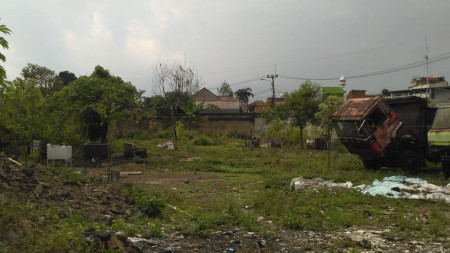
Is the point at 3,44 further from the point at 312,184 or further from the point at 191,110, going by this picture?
the point at 191,110

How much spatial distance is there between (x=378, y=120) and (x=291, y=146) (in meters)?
12.4

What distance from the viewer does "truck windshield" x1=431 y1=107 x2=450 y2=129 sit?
36.3 feet

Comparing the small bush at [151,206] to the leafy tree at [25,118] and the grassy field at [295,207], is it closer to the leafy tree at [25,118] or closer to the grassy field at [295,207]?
the grassy field at [295,207]

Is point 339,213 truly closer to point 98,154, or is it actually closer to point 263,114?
point 98,154

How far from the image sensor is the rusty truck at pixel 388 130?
12.4 meters

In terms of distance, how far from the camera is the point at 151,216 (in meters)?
→ 6.63

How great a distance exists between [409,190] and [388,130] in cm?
413

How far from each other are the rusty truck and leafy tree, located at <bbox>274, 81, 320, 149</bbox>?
32.2 feet

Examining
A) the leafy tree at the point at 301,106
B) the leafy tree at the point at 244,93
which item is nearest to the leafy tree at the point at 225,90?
the leafy tree at the point at 244,93

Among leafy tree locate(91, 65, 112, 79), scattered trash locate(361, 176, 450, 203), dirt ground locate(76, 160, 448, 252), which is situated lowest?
dirt ground locate(76, 160, 448, 252)

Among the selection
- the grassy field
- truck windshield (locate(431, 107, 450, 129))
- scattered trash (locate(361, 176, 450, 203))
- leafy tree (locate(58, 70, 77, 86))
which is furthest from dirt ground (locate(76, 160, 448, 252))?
leafy tree (locate(58, 70, 77, 86))

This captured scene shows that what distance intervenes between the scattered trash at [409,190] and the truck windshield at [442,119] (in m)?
2.49

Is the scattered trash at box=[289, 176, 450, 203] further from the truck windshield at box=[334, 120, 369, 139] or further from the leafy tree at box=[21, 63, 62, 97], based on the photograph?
the leafy tree at box=[21, 63, 62, 97]

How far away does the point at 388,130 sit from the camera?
12.5 m
